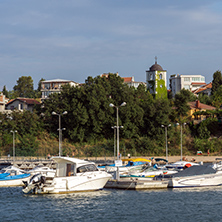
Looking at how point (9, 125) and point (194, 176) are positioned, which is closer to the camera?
point (194, 176)

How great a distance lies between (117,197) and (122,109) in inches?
1852

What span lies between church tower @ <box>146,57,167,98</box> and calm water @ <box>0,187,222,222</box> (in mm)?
62236

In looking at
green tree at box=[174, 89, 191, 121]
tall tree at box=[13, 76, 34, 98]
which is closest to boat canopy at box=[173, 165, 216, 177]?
green tree at box=[174, 89, 191, 121]

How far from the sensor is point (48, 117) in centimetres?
8550

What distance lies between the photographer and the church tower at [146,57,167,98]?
9844 cm

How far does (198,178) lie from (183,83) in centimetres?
11014

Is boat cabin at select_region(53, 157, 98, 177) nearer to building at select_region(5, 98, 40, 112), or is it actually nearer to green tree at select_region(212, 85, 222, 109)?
green tree at select_region(212, 85, 222, 109)

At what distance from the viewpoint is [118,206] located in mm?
30203

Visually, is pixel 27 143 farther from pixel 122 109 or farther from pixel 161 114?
pixel 161 114

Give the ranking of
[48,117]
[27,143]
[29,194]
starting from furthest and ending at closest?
1. [48,117]
2. [27,143]
3. [29,194]

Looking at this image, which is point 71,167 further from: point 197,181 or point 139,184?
point 197,181

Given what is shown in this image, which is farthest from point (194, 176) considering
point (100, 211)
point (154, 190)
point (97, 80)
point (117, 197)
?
→ point (97, 80)

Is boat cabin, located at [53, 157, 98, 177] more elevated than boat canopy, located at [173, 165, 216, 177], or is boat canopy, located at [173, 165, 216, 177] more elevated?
boat cabin, located at [53, 157, 98, 177]

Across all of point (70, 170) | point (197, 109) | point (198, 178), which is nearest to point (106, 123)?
point (197, 109)
